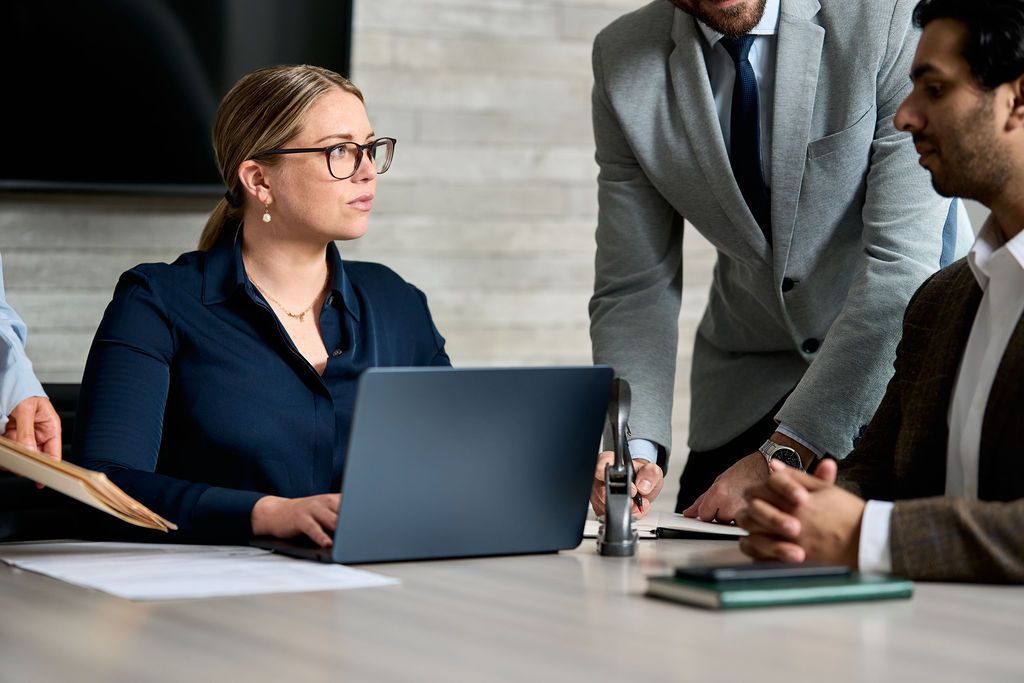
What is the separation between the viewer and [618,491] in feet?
5.59

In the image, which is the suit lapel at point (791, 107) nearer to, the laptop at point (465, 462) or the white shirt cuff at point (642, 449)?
the white shirt cuff at point (642, 449)

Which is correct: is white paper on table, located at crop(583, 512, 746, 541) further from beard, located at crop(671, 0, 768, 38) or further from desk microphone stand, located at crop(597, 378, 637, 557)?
beard, located at crop(671, 0, 768, 38)

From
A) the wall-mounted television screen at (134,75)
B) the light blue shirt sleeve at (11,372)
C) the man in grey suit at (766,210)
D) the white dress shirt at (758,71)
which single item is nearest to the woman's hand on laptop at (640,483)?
the man in grey suit at (766,210)

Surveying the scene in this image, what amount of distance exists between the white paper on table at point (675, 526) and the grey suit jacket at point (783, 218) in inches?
7.8

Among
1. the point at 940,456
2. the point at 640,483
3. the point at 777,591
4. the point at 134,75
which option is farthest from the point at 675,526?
the point at 134,75

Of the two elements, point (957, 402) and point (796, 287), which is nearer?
point (957, 402)

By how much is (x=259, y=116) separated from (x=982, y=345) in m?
1.18

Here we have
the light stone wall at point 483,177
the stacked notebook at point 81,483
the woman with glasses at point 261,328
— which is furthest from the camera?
the light stone wall at point 483,177

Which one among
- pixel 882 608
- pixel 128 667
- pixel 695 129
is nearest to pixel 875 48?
pixel 695 129

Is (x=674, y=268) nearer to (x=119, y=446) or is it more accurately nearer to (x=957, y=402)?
(x=957, y=402)

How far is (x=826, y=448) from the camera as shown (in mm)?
2062

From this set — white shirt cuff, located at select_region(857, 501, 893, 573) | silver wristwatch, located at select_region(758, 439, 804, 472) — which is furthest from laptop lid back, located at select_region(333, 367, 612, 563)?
silver wristwatch, located at select_region(758, 439, 804, 472)

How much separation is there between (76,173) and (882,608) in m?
2.63

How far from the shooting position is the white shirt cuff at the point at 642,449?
2203 mm
